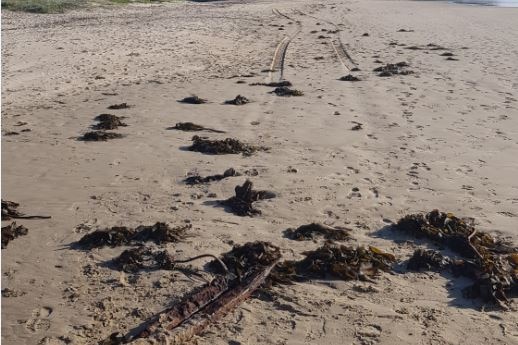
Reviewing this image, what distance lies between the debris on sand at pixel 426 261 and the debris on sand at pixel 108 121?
5.09 meters

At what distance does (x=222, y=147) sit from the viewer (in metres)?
7.22

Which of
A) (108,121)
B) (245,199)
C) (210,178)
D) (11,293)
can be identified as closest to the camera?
(11,293)

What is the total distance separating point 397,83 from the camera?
11203mm

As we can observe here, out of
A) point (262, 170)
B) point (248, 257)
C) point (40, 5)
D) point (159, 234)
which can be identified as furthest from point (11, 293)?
point (40, 5)

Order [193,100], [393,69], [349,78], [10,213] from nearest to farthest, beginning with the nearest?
[10,213], [193,100], [349,78], [393,69]

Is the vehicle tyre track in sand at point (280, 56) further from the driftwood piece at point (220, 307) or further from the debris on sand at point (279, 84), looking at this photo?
the driftwood piece at point (220, 307)

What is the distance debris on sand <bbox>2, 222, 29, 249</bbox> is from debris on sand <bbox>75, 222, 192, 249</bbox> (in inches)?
20.8

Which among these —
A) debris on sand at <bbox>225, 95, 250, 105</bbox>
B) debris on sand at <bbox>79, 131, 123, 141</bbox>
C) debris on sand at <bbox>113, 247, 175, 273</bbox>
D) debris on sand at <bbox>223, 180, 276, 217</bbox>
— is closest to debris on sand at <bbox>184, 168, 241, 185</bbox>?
debris on sand at <bbox>223, 180, 276, 217</bbox>

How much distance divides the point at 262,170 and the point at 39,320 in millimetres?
3342

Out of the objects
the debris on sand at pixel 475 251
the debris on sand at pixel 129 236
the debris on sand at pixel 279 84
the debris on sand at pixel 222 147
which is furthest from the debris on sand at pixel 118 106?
the debris on sand at pixel 475 251

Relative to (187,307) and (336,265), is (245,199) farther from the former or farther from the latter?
(187,307)

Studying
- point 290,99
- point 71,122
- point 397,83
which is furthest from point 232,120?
point 397,83

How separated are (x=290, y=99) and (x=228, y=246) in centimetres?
559

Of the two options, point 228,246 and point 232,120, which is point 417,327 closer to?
point 228,246
